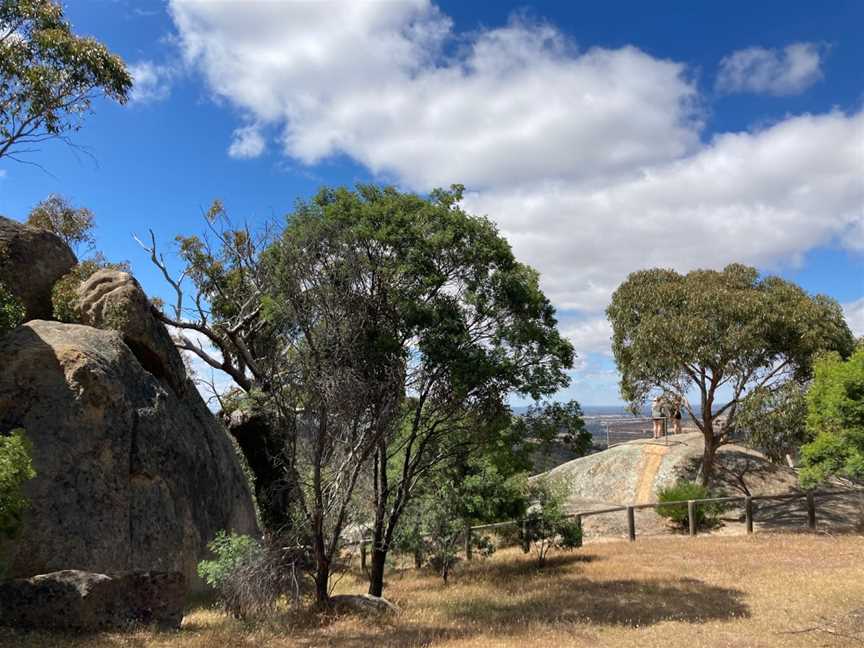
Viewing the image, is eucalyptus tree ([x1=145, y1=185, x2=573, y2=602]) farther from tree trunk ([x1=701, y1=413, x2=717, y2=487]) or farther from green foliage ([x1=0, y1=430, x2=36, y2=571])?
tree trunk ([x1=701, y1=413, x2=717, y2=487])

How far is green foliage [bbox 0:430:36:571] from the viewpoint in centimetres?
905

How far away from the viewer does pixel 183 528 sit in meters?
15.7

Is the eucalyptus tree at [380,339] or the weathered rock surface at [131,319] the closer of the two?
the eucalyptus tree at [380,339]

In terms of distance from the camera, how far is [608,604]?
14.5 meters

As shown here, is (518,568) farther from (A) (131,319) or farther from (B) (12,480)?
(B) (12,480)

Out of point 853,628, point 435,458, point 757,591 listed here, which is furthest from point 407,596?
point 853,628

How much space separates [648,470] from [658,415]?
Answer: 13.0ft

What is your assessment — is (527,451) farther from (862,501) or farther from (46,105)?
(862,501)

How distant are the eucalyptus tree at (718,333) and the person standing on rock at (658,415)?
2.10ft

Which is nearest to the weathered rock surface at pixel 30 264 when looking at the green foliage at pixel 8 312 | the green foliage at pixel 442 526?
the green foliage at pixel 8 312

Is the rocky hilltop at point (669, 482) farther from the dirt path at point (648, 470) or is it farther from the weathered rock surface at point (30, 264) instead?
the weathered rock surface at point (30, 264)

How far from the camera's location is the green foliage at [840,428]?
1908cm

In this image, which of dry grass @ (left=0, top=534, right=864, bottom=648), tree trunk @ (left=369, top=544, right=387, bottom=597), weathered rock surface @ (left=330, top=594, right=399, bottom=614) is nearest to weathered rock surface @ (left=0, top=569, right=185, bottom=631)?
dry grass @ (left=0, top=534, right=864, bottom=648)

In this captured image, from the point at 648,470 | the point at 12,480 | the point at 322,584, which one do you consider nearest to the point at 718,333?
the point at 648,470
